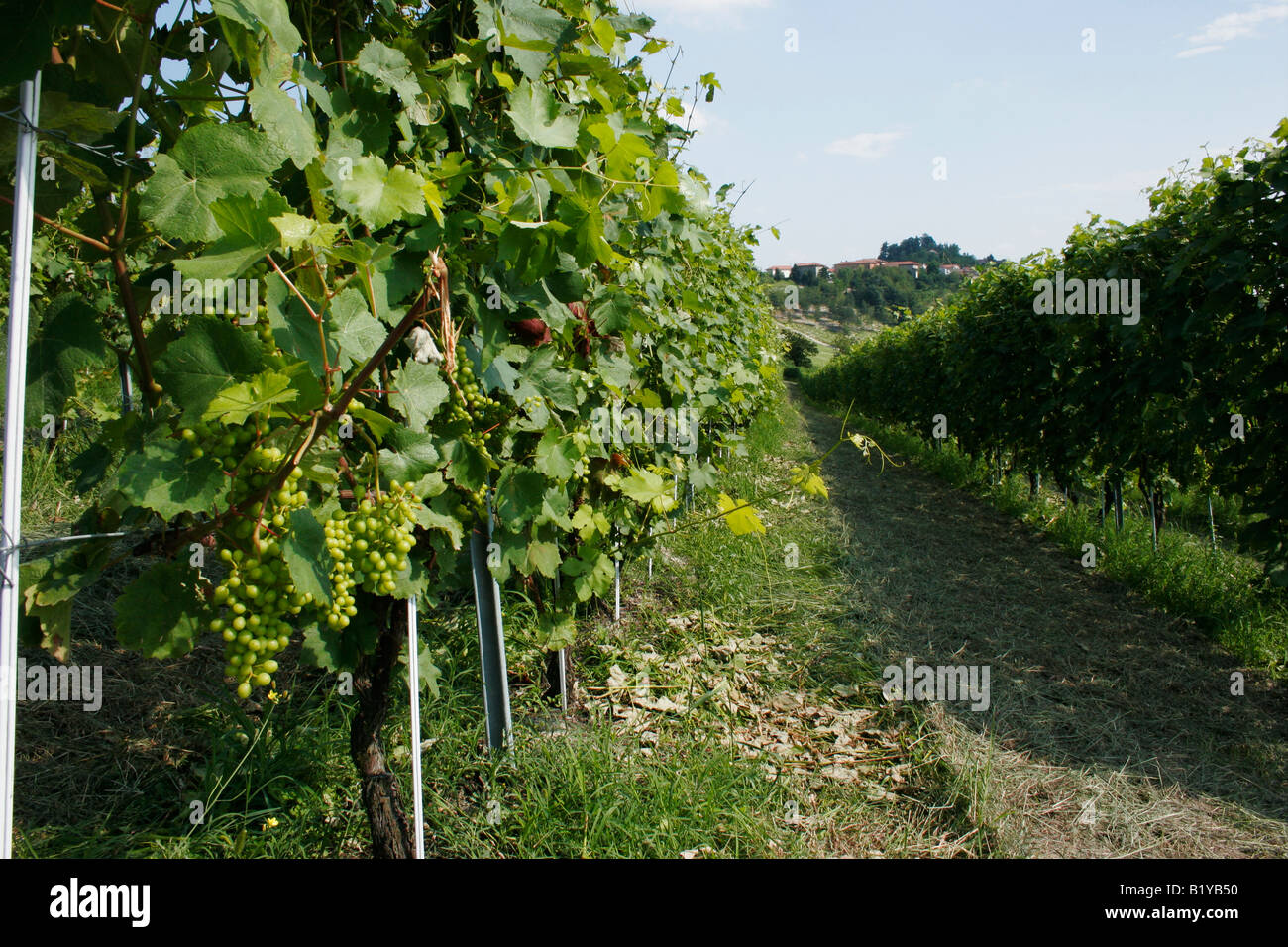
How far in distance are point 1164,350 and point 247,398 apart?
5113 millimetres

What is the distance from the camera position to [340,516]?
1.15 metres

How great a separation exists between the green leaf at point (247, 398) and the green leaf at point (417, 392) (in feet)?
1.24

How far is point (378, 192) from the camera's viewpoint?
1.10 m

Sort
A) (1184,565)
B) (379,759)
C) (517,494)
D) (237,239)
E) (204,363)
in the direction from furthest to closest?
(1184,565), (517,494), (379,759), (204,363), (237,239)

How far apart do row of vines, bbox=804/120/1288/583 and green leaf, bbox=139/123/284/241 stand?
4.41 meters

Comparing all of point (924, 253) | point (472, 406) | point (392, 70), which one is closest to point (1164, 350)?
point (472, 406)

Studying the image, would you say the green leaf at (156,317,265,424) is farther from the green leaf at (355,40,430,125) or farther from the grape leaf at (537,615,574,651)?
the grape leaf at (537,615,574,651)

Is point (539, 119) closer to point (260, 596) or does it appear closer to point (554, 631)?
point (260, 596)

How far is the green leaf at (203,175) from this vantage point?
92 cm

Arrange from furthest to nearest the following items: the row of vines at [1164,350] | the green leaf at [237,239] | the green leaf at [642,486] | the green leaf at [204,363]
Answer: the row of vines at [1164,350] → the green leaf at [642,486] → the green leaf at [204,363] → the green leaf at [237,239]

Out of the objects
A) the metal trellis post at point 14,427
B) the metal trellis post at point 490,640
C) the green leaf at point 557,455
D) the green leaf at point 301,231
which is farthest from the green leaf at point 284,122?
the metal trellis post at point 490,640

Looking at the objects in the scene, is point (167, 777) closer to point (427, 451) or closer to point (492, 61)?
point (427, 451)

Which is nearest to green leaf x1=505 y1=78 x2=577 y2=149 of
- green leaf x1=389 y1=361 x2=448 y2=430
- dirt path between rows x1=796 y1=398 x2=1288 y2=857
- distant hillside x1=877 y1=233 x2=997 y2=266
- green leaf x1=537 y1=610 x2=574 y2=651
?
green leaf x1=389 y1=361 x2=448 y2=430

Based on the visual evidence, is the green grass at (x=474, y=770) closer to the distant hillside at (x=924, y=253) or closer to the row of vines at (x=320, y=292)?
the row of vines at (x=320, y=292)
